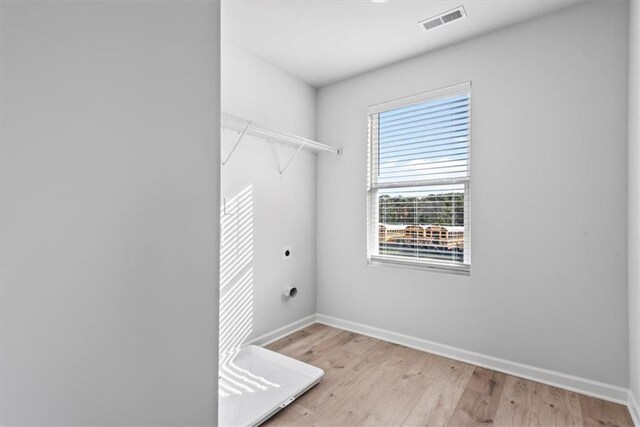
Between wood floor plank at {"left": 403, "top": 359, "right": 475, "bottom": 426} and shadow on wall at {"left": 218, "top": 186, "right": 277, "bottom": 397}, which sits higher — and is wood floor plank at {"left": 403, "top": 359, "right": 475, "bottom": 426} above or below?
below

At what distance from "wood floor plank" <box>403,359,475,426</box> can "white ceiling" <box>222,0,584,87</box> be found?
2.44 meters

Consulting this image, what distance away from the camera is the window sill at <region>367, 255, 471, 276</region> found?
2393 millimetres

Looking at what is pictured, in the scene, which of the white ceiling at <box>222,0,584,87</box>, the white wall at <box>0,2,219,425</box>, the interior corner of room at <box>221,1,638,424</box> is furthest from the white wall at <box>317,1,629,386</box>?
the white wall at <box>0,2,219,425</box>

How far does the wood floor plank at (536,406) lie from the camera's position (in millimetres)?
1671

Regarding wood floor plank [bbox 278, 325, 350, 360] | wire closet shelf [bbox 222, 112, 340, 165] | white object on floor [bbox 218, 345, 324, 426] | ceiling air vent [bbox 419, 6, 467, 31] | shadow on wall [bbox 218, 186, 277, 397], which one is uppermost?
ceiling air vent [bbox 419, 6, 467, 31]

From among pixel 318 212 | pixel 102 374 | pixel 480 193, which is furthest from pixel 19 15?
pixel 318 212

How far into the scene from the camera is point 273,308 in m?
2.72

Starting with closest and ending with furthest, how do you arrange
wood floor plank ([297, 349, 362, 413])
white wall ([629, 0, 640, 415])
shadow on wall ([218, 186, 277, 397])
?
white wall ([629, 0, 640, 415])
wood floor plank ([297, 349, 362, 413])
shadow on wall ([218, 186, 277, 397])

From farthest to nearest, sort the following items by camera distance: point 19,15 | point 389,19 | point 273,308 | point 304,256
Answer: point 304,256 < point 273,308 < point 389,19 < point 19,15

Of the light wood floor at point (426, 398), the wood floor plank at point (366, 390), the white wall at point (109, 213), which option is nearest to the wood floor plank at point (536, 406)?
the light wood floor at point (426, 398)

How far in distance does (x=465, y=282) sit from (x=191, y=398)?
7.56 ft

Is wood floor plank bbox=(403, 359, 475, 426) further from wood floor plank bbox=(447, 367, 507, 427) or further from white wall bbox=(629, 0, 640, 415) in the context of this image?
white wall bbox=(629, 0, 640, 415)

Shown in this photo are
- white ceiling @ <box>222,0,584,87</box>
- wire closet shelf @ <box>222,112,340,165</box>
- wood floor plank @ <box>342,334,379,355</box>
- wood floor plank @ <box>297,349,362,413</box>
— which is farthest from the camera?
wood floor plank @ <box>342,334,379,355</box>

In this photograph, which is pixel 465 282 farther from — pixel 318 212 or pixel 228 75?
pixel 228 75
